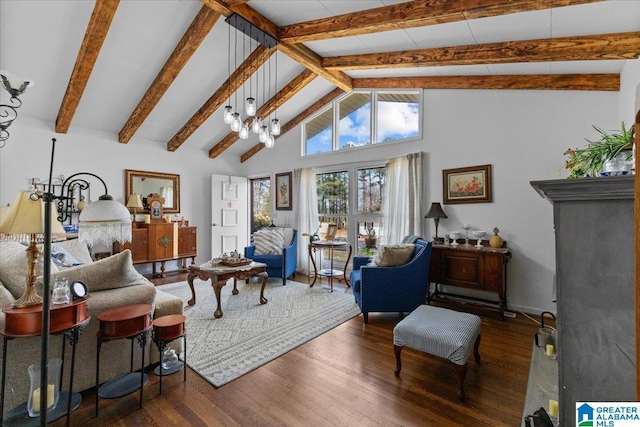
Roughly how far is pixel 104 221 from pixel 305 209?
3896 millimetres

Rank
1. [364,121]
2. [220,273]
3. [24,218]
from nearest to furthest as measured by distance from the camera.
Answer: [24,218], [220,273], [364,121]

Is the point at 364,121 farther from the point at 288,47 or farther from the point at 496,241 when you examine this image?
the point at 496,241

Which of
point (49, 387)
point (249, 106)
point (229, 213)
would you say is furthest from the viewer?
point (229, 213)

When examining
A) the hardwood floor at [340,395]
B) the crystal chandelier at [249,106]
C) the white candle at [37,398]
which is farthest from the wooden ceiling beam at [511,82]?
the white candle at [37,398]

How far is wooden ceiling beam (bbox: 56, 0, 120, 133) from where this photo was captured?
2.83 metres

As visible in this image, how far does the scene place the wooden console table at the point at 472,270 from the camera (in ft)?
10.9

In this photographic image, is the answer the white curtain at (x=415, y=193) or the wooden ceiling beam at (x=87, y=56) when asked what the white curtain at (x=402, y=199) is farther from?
the wooden ceiling beam at (x=87, y=56)

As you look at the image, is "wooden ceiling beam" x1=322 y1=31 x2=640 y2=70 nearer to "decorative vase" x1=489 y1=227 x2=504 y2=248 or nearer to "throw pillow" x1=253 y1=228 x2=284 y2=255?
"decorative vase" x1=489 y1=227 x2=504 y2=248

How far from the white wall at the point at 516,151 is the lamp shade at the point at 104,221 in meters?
3.80

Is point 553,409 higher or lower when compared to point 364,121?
lower

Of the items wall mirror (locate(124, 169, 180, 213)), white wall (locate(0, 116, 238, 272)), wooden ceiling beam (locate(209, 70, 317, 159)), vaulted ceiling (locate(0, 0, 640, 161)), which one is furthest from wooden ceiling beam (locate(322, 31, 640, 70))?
wall mirror (locate(124, 169, 180, 213))

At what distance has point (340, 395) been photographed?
1.99m

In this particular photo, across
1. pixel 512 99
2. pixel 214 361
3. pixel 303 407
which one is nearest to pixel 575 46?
pixel 512 99


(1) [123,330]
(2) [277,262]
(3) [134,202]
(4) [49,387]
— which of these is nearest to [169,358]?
(1) [123,330]
